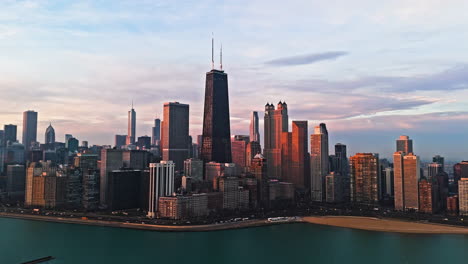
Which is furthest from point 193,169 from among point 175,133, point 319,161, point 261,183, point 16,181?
point 16,181

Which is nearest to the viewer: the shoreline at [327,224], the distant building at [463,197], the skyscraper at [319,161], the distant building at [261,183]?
the shoreline at [327,224]

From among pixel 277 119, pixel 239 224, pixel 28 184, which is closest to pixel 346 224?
pixel 239 224

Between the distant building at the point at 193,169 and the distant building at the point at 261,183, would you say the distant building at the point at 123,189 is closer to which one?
the distant building at the point at 193,169

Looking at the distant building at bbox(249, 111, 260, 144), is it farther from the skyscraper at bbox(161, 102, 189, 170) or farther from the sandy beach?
the sandy beach

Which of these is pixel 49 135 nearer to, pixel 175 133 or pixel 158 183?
pixel 175 133

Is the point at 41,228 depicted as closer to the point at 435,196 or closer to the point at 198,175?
the point at 198,175

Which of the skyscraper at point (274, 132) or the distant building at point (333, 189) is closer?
the distant building at point (333, 189)

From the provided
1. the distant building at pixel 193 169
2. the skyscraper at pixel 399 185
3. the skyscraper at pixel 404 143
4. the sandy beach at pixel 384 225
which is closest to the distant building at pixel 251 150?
the distant building at pixel 193 169
